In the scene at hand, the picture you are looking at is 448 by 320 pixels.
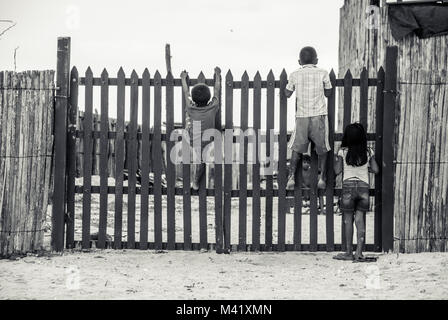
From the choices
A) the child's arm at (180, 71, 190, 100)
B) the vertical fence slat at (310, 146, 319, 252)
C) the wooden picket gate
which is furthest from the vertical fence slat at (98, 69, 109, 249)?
the vertical fence slat at (310, 146, 319, 252)

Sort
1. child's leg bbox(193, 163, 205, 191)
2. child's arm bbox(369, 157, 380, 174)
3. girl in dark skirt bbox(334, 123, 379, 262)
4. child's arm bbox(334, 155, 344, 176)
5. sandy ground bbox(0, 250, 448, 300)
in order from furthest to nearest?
1. child's leg bbox(193, 163, 205, 191)
2. child's arm bbox(334, 155, 344, 176)
3. child's arm bbox(369, 157, 380, 174)
4. girl in dark skirt bbox(334, 123, 379, 262)
5. sandy ground bbox(0, 250, 448, 300)

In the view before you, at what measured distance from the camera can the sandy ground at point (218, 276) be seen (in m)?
5.61

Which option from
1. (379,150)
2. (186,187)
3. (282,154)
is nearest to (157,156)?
(186,187)

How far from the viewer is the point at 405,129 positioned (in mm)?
7223

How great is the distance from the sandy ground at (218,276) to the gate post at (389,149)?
1.43 feet

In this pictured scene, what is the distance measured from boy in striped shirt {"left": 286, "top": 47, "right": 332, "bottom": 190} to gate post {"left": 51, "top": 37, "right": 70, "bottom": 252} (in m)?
2.61

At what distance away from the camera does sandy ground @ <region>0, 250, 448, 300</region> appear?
221 inches

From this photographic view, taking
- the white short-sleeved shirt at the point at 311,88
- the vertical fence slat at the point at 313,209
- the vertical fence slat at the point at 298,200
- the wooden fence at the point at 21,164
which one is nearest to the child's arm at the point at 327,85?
the white short-sleeved shirt at the point at 311,88

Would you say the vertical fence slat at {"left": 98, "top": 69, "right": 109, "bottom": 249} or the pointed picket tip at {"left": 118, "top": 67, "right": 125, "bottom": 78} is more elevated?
the pointed picket tip at {"left": 118, "top": 67, "right": 125, "bottom": 78}

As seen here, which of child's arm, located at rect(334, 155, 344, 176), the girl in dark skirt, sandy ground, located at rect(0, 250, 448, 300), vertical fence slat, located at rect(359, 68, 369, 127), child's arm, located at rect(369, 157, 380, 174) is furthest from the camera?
vertical fence slat, located at rect(359, 68, 369, 127)

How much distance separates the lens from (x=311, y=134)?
7.34 metres

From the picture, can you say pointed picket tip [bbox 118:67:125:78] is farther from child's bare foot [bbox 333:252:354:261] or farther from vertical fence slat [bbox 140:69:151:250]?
child's bare foot [bbox 333:252:354:261]

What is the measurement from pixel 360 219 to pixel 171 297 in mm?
2611
